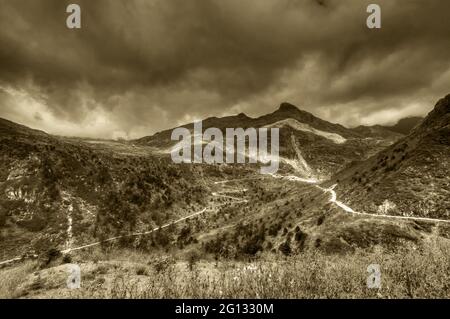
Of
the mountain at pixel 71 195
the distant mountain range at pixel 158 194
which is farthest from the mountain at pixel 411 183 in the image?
the mountain at pixel 71 195

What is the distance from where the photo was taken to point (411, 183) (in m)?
33.7

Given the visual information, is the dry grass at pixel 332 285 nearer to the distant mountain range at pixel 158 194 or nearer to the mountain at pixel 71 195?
the distant mountain range at pixel 158 194

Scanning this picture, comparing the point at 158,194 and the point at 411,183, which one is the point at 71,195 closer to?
the point at 158,194

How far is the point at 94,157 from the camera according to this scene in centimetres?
6956

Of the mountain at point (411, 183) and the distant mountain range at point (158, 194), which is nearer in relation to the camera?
the mountain at point (411, 183)

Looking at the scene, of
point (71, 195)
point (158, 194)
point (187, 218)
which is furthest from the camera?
point (158, 194)

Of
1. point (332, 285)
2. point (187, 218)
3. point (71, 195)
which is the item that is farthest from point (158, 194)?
point (332, 285)

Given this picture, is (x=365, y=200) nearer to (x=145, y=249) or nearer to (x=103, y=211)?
(x=145, y=249)

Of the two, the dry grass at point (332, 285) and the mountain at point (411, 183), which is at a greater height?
the mountain at point (411, 183)

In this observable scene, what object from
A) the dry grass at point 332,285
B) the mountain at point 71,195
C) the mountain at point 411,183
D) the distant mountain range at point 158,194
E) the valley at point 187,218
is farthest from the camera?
the mountain at point 71,195

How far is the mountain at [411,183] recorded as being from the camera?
29.8m

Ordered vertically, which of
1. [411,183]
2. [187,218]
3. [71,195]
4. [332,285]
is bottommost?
[187,218]

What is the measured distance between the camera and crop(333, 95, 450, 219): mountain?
29828 millimetres
